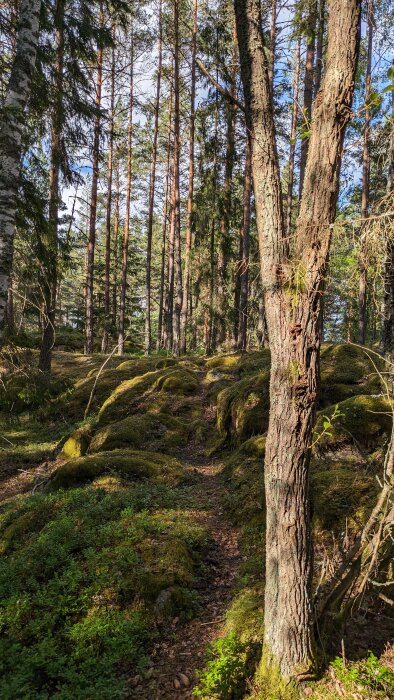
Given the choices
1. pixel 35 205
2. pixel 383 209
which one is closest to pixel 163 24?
pixel 35 205

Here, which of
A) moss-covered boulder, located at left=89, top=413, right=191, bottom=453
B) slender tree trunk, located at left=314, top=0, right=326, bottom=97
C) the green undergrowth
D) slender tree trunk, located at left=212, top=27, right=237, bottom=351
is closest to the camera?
slender tree trunk, located at left=314, top=0, right=326, bottom=97

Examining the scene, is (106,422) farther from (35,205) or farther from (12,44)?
(12,44)

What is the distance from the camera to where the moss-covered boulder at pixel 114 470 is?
741cm

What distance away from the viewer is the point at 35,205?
6574mm

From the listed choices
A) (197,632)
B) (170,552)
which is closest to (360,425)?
(170,552)

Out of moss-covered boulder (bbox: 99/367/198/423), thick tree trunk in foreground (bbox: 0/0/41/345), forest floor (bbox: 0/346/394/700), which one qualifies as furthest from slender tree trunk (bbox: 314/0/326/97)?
moss-covered boulder (bbox: 99/367/198/423)

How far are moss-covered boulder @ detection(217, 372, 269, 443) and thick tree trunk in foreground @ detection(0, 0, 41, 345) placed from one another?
493cm

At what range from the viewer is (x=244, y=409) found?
28.0ft

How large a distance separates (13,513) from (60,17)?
8591 mm

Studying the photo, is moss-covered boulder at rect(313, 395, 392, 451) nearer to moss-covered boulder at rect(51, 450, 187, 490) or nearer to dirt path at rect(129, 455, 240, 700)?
dirt path at rect(129, 455, 240, 700)

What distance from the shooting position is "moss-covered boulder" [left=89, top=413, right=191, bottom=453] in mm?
9273

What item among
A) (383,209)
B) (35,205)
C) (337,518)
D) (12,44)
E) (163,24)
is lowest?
(337,518)

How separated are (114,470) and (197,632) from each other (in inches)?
148

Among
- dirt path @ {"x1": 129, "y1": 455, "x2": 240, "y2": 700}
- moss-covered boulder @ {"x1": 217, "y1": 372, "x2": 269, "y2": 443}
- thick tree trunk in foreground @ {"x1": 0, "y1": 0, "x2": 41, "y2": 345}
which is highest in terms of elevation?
thick tree trunk in foreground @ {"x1": 0, "y1": 0, "x2": 41, "y2": 345}
